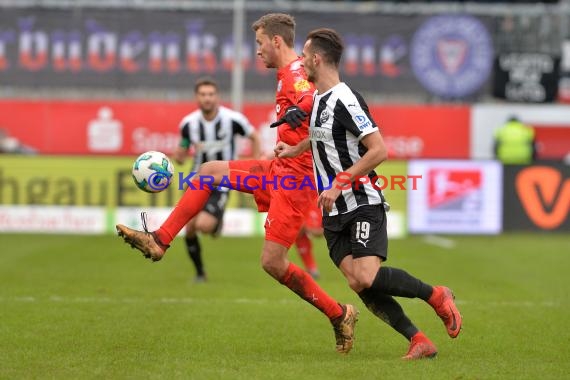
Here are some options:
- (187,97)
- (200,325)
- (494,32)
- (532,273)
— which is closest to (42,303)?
(200,325)

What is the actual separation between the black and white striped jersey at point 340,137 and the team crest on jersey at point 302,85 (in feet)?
1.90

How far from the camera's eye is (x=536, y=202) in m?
19.6

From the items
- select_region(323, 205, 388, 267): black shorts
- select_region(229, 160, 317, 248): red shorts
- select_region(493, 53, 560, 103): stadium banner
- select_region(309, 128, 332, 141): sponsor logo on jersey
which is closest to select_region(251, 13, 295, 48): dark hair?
select_region(229, 160, 317, 248): red shorts

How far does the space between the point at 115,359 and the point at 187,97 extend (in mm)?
16911

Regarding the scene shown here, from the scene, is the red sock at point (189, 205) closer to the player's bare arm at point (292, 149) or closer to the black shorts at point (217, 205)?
the player's bare arm at point (292, 149)

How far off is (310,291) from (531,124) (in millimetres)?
18227

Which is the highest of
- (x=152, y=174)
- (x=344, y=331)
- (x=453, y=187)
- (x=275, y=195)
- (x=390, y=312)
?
(x=152, y=174)

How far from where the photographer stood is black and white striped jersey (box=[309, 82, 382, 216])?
720 centimetres

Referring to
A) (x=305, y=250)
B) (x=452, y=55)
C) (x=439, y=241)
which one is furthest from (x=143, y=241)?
(x=452, y=55)

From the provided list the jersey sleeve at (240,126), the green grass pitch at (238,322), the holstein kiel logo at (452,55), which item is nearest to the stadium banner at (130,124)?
the holstein kiel logo at (452,55)

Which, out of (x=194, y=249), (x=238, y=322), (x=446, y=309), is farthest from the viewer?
(x=194, y=249)

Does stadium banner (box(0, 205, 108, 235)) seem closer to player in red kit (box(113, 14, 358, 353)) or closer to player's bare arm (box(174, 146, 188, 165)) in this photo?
player's bare arm (box(174, 146, 188, 165))

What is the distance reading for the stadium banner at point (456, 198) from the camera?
63.9 feet

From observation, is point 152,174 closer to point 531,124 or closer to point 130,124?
point 130,124
